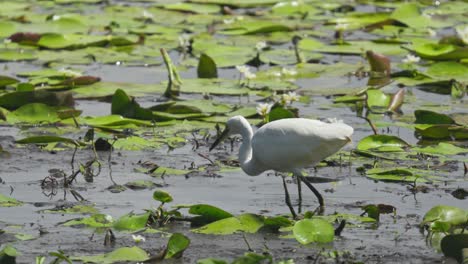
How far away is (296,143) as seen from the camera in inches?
240

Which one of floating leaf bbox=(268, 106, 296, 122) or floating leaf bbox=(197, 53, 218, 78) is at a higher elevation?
floating leaf bbox=(197, 53, 218, 78)

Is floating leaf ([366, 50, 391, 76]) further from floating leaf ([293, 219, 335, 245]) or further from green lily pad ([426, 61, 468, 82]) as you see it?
floating leaf ([293, 219, 335, 245])

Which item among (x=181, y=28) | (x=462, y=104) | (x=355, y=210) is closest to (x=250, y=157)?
(x=355, y=210)

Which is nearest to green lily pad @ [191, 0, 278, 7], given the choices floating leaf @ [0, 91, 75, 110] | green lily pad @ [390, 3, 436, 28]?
green lily pad @ [390, 3, 436, 28]

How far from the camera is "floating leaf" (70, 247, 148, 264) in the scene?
501 cm

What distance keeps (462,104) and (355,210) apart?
3.04 m

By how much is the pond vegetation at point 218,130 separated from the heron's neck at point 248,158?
19 cm

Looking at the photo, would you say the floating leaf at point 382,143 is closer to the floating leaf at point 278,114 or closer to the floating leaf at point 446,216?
the floating leaf at point 278,114

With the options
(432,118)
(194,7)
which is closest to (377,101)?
(432,118)

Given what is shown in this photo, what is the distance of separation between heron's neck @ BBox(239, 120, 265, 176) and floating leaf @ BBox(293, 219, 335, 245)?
1060 mm

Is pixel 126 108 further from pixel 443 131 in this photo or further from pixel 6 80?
pixel 443 131

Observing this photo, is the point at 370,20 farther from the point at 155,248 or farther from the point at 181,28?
the point at 155,248

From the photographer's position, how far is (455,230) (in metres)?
5.59

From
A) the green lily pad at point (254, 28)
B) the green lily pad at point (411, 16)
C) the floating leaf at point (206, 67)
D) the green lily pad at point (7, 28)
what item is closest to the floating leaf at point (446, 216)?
the floating leaf at point (206, 67)
